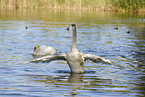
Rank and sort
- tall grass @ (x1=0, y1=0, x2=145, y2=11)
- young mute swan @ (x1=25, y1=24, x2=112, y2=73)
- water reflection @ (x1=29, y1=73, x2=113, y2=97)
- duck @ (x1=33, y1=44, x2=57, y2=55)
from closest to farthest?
water reflection @ (x1=29, y1=73, x2=113, y2=97) < young mute swan @ (x1=25, y1=24, x2=112, y2=73) < duck @ (x1=33, y1=44, x2=57, y2=55) < tall grass @ (x1=0, y1=0, x2=145, y2=11)

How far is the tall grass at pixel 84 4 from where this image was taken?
61.3m

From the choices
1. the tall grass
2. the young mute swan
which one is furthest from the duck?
the tall grass

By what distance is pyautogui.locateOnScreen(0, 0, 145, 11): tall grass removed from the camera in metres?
61.3

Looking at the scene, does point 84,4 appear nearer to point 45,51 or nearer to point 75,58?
point 45,51

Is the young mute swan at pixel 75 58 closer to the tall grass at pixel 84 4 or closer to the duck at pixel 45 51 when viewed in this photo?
the duck at pixel 45 51

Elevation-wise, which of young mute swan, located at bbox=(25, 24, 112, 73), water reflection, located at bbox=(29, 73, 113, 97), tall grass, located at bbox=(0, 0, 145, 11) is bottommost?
water reflection, located at bbox=(29, 73, 113, 97)

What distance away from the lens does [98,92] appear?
433 inches

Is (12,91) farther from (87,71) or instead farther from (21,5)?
(21,5)

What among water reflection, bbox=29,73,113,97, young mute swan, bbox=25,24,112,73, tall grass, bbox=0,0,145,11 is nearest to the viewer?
water reflection, bbox=29,73,113,97

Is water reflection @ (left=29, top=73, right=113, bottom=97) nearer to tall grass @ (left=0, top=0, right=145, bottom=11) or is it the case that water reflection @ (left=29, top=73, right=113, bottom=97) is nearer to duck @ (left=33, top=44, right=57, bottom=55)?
duck @ (left=33, top=44, right=57, bottom=55)

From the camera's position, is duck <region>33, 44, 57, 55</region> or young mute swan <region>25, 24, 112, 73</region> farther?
duck <region>33, 44, 57, 55</region>

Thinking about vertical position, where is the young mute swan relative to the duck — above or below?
above

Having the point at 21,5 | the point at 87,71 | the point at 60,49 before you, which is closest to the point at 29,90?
the point at 87,71

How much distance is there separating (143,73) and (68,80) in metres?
3.42
